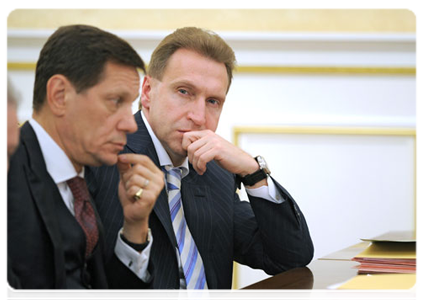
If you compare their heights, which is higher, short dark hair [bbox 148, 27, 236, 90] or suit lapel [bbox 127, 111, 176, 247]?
short dark hair [bbox 148, 27, 236, 90]

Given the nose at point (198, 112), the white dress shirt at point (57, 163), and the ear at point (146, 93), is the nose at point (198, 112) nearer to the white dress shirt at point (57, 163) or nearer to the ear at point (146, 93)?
the ear at point (146, 93)

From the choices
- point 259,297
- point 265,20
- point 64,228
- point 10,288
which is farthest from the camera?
point 265,20

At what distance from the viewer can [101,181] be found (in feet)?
4.00

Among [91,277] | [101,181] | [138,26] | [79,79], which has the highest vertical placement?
[138,26]

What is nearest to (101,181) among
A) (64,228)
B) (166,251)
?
(166,251)

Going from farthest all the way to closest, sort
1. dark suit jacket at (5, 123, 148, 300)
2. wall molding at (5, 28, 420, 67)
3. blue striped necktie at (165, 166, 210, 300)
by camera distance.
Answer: wall molding at (5, 28, 420, 67) → blue striped necktie at (165, 166, 210, 300) → dark suit jacket at (5, 123, 148, 300)

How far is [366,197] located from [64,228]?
8.26 ft

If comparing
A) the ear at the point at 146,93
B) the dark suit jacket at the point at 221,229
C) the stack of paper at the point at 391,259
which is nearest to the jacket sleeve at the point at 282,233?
the dark suit jacket at the point at 221,229

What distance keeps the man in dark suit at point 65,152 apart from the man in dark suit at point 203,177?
0.40 meters

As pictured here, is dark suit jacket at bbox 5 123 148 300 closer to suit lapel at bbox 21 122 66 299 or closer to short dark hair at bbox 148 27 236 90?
suit lapel at bbox 21 122 66 299

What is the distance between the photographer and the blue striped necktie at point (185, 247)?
4.51 feet

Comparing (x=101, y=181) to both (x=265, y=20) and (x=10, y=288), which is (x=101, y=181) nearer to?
(x=10, y=288)

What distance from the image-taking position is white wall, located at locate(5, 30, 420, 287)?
123 inches

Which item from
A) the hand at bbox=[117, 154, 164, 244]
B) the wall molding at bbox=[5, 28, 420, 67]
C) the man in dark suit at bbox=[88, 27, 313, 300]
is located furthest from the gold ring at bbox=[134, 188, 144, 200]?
the wall molding at bbox=[5, 28, 420, 67]
